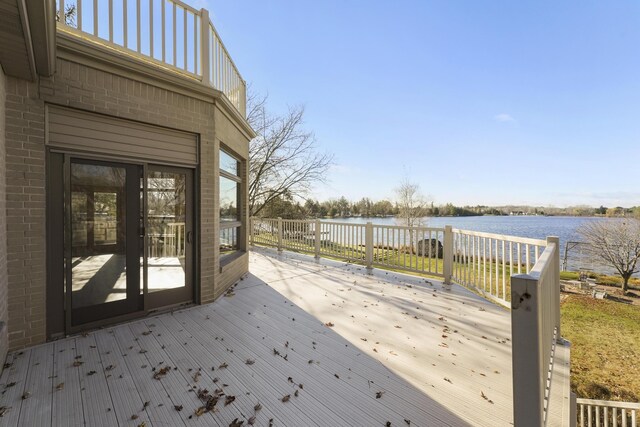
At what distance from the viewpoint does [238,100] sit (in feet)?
19.0

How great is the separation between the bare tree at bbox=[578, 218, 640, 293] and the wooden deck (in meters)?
18.4

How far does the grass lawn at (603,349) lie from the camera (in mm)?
4895

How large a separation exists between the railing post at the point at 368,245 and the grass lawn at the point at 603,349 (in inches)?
165

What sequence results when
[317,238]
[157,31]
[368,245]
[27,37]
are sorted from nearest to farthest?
1. [27,37]
2. [157,31]
3. [368,245]
4. [317,238]

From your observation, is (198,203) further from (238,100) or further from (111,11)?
(238,100)

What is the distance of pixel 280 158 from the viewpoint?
1553 centimetres

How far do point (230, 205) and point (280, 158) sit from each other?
10.7 m

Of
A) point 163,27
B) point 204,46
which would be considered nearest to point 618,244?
point 204,46

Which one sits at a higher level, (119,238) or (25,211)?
(25,211)

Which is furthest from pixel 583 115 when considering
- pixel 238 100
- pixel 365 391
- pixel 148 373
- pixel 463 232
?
pixel 148 373

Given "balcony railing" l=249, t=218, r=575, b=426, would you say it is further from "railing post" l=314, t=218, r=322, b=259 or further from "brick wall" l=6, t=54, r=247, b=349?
"brick wall" l=6, t=54, r=247, b=349

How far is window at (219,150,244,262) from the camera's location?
4792mm

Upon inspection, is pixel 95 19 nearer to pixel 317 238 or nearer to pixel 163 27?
pixel 163 27

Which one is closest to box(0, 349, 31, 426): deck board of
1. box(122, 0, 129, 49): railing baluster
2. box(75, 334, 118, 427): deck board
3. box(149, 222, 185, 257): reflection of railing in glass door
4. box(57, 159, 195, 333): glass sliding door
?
box(75, 334, 118, 427): deck board
